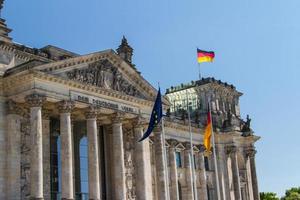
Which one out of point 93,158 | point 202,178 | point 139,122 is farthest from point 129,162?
point 202,178

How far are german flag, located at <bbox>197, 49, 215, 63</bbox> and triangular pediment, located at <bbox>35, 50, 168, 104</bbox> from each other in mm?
7512

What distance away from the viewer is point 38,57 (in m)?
48.0

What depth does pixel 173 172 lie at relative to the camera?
201ft

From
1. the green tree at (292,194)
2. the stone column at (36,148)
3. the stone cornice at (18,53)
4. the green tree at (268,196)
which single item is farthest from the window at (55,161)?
the green tree at (292,194)

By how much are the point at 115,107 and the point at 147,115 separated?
5173mm

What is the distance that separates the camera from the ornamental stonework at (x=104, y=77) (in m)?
46.8

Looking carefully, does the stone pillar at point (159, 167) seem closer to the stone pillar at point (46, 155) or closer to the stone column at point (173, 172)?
the stone column at point (173, 172)

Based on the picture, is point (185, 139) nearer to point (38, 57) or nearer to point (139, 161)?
point (139, 161)

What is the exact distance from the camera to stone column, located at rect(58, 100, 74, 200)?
4239 cm

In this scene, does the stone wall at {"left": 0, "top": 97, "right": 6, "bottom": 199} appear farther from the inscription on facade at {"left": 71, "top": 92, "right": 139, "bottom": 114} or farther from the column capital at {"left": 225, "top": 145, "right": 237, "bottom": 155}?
the column capital at {"left": 225, "top": 145, "right": 237, "bottom": 155}

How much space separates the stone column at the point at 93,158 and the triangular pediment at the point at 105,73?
3186 mm

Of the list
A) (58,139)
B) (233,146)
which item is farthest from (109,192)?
(233,146)

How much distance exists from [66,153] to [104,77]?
30.6 feet

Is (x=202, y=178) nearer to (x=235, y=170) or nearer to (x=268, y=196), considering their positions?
(x=235, y=170)
